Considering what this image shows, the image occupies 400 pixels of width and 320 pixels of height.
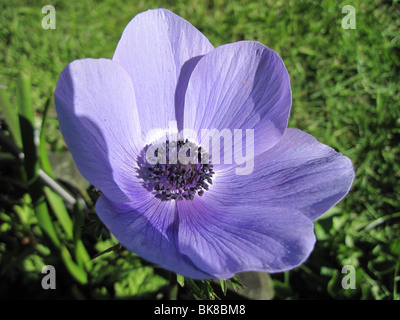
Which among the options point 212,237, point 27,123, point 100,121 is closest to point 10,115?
point 27,123

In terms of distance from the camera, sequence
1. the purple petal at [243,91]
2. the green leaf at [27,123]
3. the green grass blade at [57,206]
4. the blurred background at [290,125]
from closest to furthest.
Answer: the green leaf at [27,123] < the purple petal at [243,91] < the green grass blade at [57,206] < the blurred background at [290,125]

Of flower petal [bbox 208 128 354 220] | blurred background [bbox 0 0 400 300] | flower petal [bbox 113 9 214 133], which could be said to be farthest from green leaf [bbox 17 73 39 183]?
flower petal [bbox 208 128 354 220]

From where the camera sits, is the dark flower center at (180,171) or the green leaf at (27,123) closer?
the green leaf at (27,123)

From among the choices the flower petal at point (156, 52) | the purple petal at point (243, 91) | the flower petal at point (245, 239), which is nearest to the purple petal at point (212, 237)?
the flower petal at point (245, 239)

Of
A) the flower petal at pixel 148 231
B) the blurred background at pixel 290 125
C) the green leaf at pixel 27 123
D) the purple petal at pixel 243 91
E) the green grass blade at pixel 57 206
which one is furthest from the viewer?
the blurred background at pixel 290 125

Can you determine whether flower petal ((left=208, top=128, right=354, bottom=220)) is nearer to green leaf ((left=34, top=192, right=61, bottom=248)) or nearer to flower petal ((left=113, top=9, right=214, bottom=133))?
flower petal ((left=113, top=9, right=214, bottom=133))

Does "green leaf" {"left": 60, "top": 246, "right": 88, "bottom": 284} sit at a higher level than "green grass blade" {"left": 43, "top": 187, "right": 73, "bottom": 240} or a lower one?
lower

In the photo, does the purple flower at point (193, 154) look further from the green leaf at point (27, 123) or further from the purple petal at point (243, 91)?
the green leaf at point (27, 123)
